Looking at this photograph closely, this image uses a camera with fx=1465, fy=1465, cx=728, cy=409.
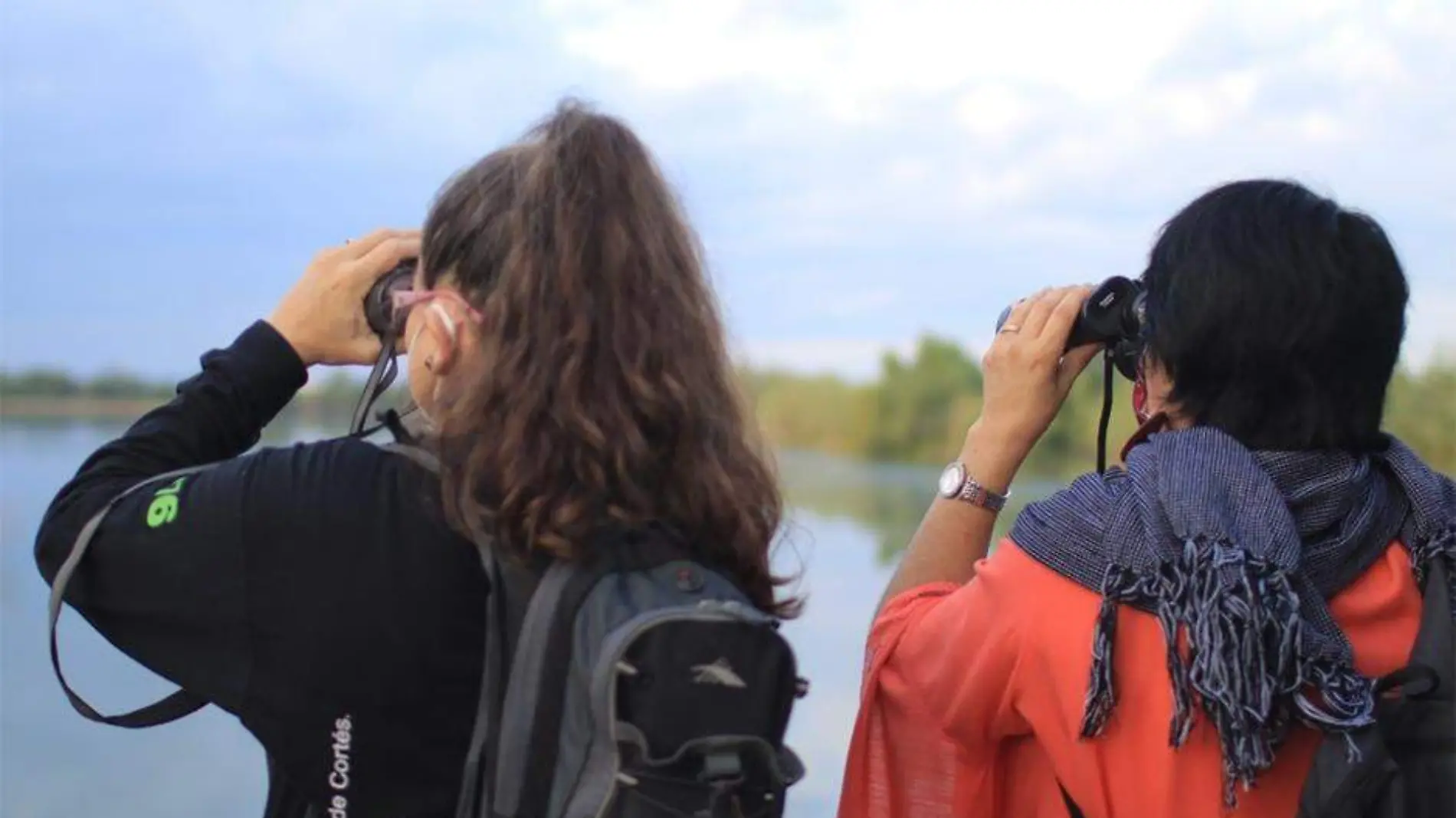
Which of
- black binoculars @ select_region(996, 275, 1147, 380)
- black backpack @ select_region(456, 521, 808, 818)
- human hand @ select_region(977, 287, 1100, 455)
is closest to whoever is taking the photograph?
black backpack @ select_region(456, 521, 808, 818)

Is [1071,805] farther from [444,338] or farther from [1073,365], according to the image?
[444,338]

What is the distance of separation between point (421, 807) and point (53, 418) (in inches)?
72.3

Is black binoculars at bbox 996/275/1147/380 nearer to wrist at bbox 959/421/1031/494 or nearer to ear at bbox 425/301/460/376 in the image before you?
wrist at bbox 959/421/1031/494

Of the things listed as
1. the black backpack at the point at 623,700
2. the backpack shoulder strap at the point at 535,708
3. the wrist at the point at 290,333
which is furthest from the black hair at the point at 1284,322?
the wrist at the point at 290,333

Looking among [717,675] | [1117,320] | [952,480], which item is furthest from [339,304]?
[1117,320]

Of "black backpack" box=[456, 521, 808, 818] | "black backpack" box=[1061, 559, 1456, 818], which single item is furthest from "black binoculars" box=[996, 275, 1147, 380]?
"black backpack" box=[456, 521, 808, 818]

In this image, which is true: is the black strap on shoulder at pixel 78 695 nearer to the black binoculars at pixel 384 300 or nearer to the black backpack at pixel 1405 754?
the black binoculars at pixel 384 300

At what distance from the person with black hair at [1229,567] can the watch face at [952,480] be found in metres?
0.16

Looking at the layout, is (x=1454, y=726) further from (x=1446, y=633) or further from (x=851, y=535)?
(x=851, y=535)

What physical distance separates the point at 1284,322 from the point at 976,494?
40 centimetres

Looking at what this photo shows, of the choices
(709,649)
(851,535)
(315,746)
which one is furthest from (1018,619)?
(851,535)

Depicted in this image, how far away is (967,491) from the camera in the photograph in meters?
1.65

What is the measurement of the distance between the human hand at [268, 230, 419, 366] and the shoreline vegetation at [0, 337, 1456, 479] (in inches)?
2.2

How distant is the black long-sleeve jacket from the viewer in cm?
121
